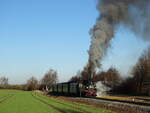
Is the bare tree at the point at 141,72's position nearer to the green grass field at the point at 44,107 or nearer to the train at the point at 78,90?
the train at the point at 78,90

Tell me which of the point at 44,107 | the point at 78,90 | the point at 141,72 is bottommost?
the point at 44,107

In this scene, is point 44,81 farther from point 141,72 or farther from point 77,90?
point 77,90

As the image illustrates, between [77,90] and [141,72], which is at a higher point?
[141,72]

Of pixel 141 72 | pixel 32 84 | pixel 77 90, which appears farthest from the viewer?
pixel 32 84

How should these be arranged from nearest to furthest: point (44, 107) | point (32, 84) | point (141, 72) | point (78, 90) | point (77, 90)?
point (44, 107)
point (78, 90)
point (77, 90)
point (141, 72)
point (32, 84)

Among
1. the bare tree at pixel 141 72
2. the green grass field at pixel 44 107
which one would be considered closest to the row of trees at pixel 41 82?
the bare tree at pixel 141 72

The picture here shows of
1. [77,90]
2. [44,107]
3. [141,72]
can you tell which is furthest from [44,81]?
[44,107]

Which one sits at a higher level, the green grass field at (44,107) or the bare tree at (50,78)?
the bare tree at (50,78)

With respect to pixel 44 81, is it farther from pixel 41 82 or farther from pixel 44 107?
pixel 44 107

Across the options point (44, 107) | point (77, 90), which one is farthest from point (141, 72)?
point (44, 107)

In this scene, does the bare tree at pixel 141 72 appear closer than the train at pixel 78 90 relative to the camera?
No

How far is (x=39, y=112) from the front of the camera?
19.9 m

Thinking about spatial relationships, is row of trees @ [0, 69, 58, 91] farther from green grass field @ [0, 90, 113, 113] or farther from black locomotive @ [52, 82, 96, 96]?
green grass field @ [0, 90, 113, 113]

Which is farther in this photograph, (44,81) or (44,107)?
(44,81)
